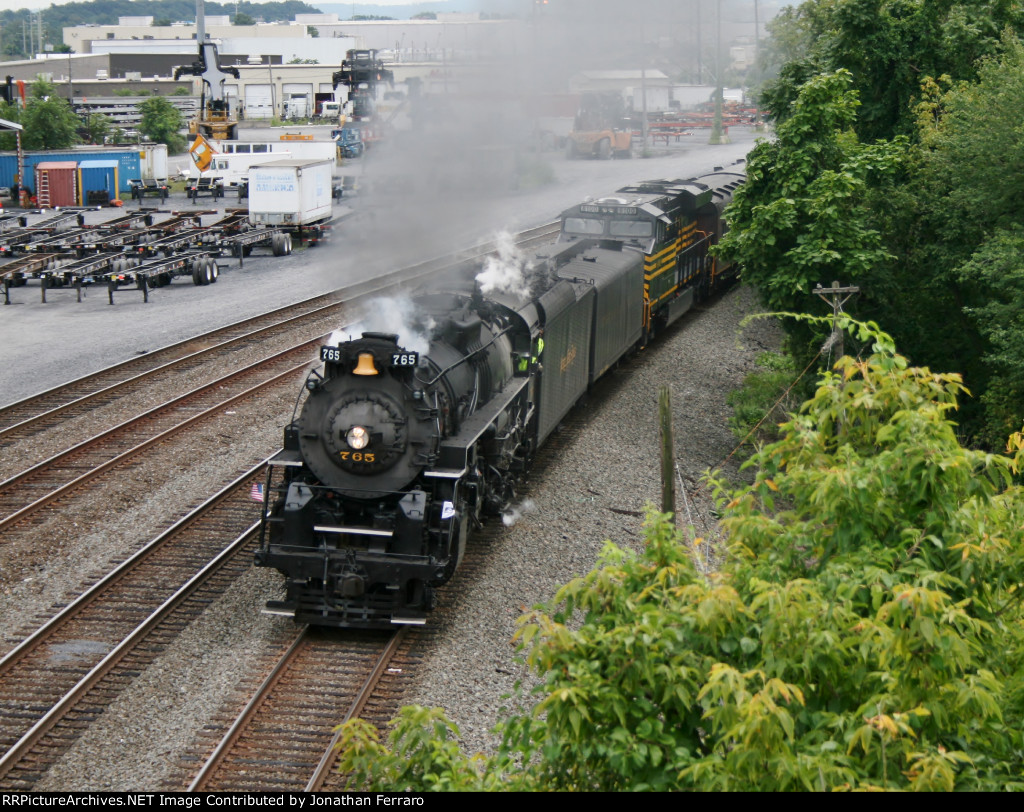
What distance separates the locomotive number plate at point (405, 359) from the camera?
1092 centimetres

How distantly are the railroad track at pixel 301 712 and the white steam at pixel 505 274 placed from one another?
550 cm

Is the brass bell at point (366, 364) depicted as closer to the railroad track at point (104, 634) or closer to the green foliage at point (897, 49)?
the railroad track at point (104, 634)

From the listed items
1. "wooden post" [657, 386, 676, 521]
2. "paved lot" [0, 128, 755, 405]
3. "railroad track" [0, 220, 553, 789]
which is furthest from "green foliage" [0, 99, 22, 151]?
"wooden post" [657, 386, 676, 521]

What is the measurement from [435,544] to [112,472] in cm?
725

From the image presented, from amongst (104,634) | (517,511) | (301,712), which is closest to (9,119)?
(517,511)

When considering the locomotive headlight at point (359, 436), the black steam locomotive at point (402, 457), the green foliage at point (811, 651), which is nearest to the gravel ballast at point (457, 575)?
the black steam locomotive at point (402, 457)

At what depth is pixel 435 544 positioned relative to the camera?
452 inches

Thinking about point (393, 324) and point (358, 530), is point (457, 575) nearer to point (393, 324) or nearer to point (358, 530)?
point (358, 530)

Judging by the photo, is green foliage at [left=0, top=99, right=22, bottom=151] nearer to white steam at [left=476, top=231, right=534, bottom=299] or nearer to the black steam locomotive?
white steam at [left=476, top=231, right=534, bottom=299]

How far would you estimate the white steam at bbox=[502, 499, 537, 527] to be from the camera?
14516mm

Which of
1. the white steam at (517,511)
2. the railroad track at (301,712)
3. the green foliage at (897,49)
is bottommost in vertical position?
the railroad track at (301,712)

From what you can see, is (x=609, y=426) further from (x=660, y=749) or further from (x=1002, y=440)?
(x=660, y=749)

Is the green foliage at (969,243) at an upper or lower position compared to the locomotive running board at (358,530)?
upper

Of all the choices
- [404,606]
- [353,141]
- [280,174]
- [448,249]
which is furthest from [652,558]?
[353,141]
